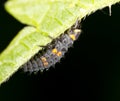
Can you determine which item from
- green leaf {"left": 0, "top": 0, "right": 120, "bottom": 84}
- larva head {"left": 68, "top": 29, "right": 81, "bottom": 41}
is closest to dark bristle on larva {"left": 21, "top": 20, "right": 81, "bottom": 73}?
larva head {"left": 68, "top": 29, "right": 81, "bottom": 41}

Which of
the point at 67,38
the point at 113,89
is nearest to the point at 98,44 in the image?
the point at 113,89

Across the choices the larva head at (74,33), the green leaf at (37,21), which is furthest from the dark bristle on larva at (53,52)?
the green leaf at (37,21)

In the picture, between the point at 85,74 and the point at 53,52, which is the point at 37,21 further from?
the point at 85,74

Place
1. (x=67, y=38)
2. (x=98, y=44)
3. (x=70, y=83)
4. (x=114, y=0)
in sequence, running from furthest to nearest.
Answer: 1. (x=70, y=83)
2. (x=98, y=44)
3. (x=67, y=38)
4. (x=114, y=0)

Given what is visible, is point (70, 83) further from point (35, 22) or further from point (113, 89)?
point (35, 22)

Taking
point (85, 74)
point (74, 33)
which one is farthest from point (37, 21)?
point (85, 74)
